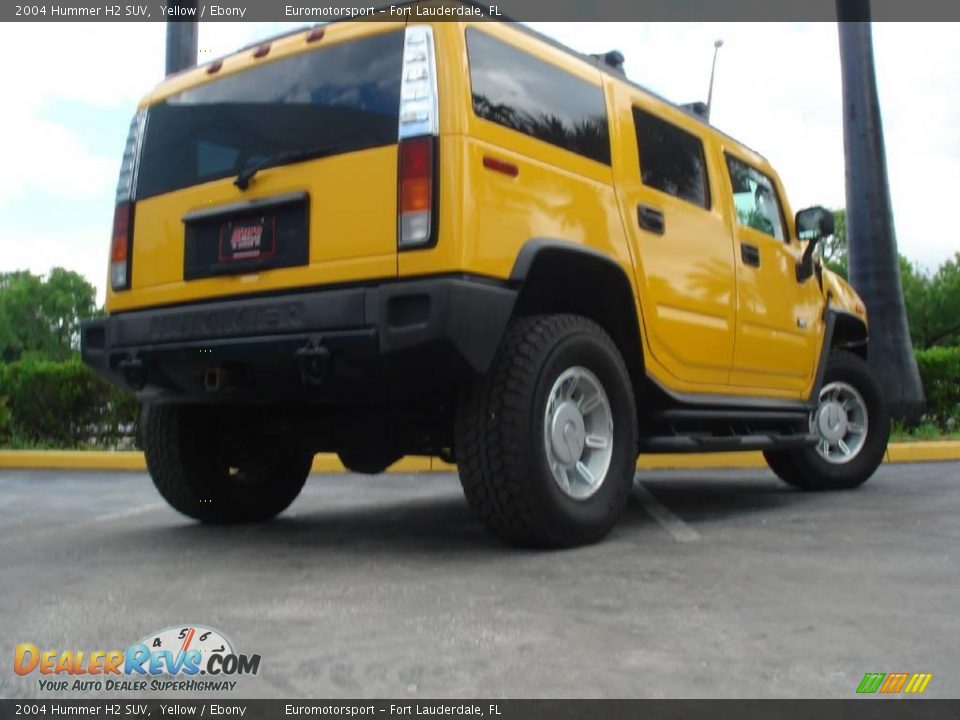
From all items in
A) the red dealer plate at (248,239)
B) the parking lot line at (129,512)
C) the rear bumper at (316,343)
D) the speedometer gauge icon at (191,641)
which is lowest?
the parking lot line at (129,512)

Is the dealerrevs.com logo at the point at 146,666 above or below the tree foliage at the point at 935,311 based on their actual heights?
below

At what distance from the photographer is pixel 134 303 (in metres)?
4.20

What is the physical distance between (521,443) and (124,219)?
7.27 ft

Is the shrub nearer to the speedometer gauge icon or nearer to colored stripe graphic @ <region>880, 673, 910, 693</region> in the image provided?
the speedometer gauge icon

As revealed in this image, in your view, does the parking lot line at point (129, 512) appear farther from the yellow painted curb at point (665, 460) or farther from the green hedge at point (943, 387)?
the green hedge at point (943, 387)

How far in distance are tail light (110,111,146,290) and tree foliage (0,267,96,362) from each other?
69151mm

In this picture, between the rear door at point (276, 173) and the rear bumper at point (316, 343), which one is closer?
the rear bumper at point (316, 343)

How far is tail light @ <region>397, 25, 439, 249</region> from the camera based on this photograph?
3373mm

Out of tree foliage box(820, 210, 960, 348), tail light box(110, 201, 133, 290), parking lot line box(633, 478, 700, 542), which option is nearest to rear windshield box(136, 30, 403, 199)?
tail light box(110, 201, 133, 290)

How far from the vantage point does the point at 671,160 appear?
15.8 ft

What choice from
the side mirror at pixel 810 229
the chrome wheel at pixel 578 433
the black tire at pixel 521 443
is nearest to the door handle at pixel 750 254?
the side mirror at pixel 810 229

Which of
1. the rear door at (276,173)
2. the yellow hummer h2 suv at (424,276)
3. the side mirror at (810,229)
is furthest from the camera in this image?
the side mirror at (810,229)

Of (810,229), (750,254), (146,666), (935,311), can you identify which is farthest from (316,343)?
(935,311)

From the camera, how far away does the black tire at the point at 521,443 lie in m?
3.47
